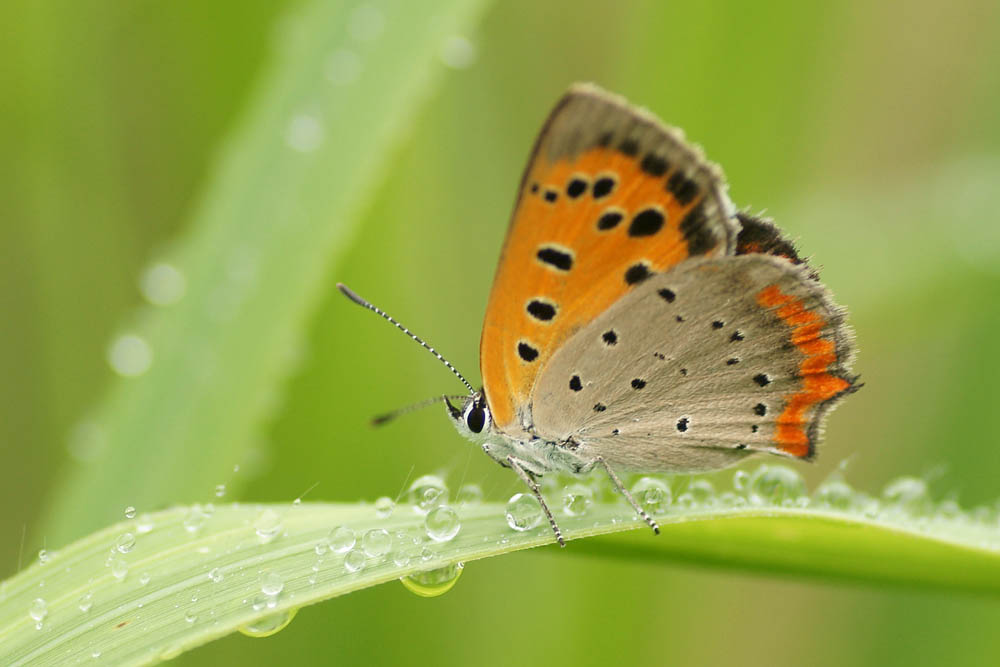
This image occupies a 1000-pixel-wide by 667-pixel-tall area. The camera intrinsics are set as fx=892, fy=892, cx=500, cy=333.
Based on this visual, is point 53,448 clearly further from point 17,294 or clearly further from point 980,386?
point 980,386

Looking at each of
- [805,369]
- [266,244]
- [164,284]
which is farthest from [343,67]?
[805,369]

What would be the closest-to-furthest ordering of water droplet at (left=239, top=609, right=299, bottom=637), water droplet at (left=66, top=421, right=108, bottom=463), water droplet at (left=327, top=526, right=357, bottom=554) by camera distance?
1. water droplet at (left=239, top=609, right=299, bottom=637)
2. water droplet at (left=327, top=526, right=357, bottom=554)
3. water droplet at (left=66, top=421, right=108, bottom=463)

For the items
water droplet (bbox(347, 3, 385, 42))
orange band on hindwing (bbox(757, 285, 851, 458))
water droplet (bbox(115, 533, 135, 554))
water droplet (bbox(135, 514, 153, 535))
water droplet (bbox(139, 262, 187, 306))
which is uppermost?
water droplet (bbox(347, 3, 385, 42))

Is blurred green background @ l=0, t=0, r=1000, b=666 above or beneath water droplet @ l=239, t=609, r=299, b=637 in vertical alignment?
above

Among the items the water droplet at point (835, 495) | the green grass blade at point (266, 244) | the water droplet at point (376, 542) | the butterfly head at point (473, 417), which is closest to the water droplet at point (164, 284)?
the green grass blade at point (266, 244)

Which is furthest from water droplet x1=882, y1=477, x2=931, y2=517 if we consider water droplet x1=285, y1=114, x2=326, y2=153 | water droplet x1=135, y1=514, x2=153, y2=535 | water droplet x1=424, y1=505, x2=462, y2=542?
water droplet x1=285, y1=114, x2=326, y2=153

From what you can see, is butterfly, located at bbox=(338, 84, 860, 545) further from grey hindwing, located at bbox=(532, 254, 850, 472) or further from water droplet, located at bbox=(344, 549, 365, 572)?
water droplet, located at bbox=(344, 549, 365, 572)
